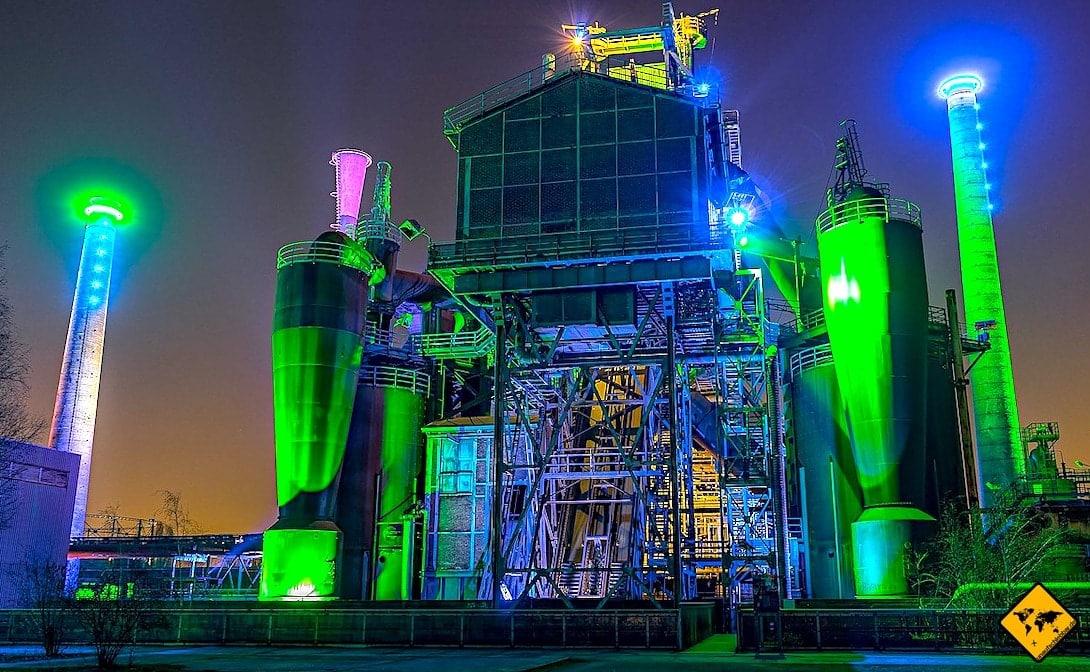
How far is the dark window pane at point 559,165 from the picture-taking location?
3597 cm

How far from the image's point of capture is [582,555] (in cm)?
4419

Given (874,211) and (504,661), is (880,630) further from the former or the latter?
(874,211)

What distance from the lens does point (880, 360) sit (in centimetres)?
3622

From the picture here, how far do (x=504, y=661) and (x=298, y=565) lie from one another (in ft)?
71.0

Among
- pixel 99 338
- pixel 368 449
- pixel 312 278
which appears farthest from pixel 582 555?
pixel 99 338

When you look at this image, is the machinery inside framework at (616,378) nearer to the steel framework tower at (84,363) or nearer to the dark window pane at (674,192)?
the dark window pane at (674,192)

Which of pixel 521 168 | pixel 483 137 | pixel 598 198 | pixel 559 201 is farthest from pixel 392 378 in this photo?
pixel 598 198

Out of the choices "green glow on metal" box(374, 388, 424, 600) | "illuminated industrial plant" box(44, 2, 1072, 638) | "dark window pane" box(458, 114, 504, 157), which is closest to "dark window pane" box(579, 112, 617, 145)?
"illuminated industrial plant" box(44, 2, 1072, 638)

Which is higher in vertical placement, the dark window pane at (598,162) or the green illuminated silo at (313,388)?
the dark window pane at (598,162)

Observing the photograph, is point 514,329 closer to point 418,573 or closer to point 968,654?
point 418,573

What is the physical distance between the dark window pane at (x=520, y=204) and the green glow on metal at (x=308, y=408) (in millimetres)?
11734

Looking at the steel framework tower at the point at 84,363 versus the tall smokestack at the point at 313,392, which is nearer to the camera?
the tall smokestack at the point at 313,392

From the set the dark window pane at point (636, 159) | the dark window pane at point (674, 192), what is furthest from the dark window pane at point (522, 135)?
the dark window pane at point (674, 192)

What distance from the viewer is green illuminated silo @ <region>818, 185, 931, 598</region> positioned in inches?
1363
